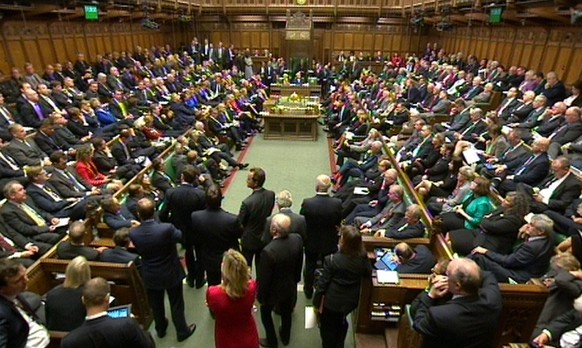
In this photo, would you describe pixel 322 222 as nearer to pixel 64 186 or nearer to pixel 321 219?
pixel 321 219

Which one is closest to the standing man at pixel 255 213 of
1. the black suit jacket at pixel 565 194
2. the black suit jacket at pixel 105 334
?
the black suit jacket at pixel 105 334

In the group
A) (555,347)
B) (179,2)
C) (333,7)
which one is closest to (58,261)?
(555,347)

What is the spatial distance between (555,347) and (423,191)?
305 cm

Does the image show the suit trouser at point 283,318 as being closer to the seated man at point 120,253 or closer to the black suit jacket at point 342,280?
the black suit jacket at point 342,280

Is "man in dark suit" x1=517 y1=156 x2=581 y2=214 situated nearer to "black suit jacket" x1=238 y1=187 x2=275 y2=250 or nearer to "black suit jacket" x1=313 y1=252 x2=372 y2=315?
"black suit jacket" x1=313 y1=252 x2=372 y2=315

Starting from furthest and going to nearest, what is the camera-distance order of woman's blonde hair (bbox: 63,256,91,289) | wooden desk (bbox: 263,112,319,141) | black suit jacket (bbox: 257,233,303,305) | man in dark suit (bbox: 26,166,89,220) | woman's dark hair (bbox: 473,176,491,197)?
wooden desk (bbox: 263,112,319,141) → man in dark suit (bbox: 26,166,89,220) → woman's dark hair (bbox: 473,176,491,197) → black suit jacket (bbox: 257,233,303,305) → woman's blonde hair (bbox: 63,256,91,289)

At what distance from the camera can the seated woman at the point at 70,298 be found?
2.73 meters

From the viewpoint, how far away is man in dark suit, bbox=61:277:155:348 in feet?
6.71

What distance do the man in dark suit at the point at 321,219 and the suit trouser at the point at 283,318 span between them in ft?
2.62

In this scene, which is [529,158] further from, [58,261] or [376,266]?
[58,261]

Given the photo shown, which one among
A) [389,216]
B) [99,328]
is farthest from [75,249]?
[389,216]

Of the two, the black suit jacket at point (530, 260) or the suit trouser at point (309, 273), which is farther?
the suit trouser at point (309, 273)

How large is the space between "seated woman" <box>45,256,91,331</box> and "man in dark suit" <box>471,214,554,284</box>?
3.39 meters

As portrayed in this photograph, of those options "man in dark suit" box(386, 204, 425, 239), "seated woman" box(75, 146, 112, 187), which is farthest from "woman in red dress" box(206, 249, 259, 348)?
"seated woman" box(75, 146, 112, 187)
